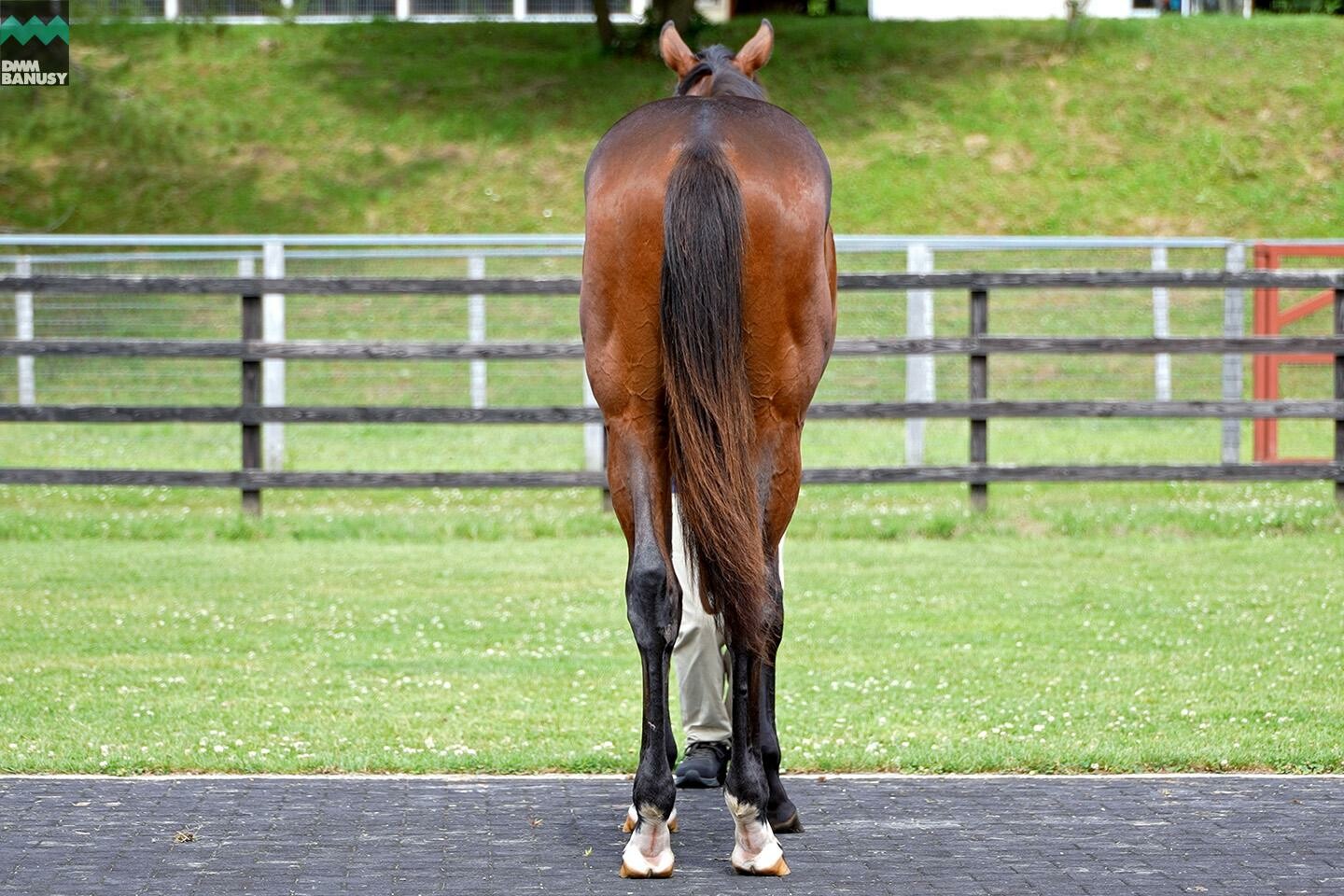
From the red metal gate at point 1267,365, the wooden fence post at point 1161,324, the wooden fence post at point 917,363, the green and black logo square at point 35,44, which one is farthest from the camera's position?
the green and black logo square at point 35,44

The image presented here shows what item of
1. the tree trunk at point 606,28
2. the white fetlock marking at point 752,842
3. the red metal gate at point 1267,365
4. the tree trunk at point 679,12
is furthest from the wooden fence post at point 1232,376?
the tree trunk at point 606,28

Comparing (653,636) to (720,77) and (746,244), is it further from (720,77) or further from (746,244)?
(720,77)

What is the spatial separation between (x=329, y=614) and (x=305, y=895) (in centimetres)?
438

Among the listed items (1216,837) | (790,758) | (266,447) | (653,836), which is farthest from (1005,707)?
(266,447)

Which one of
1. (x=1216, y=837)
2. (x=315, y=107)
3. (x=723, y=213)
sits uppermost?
(x=315, y=107)

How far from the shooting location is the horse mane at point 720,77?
16.2 ft

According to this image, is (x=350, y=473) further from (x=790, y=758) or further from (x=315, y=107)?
(x=315, y=107)

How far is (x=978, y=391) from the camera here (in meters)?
11.3

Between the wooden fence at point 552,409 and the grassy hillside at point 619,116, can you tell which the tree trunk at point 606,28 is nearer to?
the grassy hillside at point 619,116

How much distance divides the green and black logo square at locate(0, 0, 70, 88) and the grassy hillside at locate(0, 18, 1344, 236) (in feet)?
1.30

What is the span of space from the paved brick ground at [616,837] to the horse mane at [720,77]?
7.28 ft

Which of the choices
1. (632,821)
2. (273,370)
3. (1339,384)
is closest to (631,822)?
(632,821)

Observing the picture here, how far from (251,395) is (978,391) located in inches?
204

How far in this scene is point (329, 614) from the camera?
806cm
